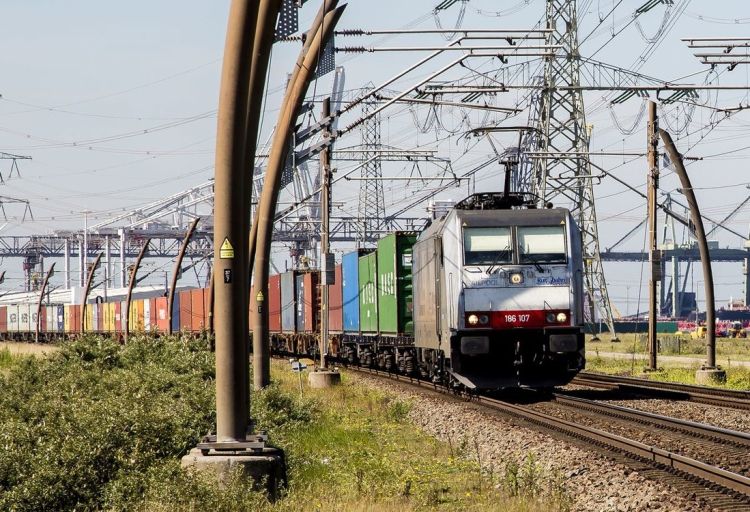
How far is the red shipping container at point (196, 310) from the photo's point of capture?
209 feet

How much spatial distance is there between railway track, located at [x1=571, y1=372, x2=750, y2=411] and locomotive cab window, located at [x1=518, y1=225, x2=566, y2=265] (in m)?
3.87

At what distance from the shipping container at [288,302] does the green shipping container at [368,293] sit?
11306mm

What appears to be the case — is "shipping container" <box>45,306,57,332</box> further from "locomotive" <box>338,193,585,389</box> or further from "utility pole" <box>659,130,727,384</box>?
"locomotive" <box>338,193,585,389</box>

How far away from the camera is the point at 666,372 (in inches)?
1329

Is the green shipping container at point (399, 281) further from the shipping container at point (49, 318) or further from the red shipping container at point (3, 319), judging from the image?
the red shipping container at point (3, 319)

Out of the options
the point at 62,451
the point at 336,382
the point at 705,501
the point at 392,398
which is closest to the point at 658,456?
the point at 705,501

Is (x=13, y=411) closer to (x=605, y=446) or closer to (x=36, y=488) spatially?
(x=36, y=488)

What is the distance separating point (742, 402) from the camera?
841 inches

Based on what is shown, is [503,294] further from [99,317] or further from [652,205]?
[99,317]

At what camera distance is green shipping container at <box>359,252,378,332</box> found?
34438mm

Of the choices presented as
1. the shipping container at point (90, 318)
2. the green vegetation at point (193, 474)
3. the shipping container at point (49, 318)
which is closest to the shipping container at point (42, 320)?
the shipping container at point (49, 318)

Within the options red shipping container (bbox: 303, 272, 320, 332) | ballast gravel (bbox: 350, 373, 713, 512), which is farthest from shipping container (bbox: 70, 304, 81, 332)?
ballast gravel (bbox: 350, 373, 713, 512)

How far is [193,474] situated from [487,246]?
1288 centimetres

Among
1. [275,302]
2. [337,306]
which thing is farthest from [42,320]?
[337,306]
